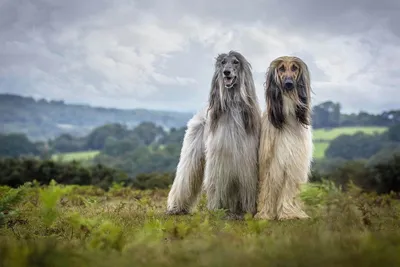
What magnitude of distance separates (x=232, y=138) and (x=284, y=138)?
687 millimetres

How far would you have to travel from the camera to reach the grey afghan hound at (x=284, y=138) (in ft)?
27.8

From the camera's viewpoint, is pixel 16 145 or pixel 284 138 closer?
pixel 284 138

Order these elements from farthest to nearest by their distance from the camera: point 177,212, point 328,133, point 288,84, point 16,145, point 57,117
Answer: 1. point 57,117
2. point 16,145
3. point 328,133
4. point 177,212
5. point 288,84

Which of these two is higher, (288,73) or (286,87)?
(288,73)

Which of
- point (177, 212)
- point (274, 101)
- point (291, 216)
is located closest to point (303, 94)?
point (274, 101)

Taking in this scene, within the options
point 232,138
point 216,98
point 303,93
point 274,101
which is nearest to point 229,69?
point 216,98

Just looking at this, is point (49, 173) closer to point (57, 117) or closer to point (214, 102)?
point (214, 102)

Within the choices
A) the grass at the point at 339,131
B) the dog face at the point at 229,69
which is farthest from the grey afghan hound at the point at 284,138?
the grass at the point at 339,131

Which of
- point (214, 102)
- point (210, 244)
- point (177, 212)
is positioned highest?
Result: point (214, 102)

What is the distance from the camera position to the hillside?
9630cm

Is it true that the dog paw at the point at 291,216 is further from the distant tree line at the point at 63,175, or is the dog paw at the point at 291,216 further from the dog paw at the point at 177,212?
the distant tree line at the point at 63,175

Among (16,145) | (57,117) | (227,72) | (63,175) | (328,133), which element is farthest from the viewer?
(57,117)

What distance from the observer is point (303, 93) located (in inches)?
336

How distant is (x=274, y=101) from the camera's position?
334 inches
